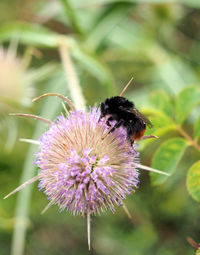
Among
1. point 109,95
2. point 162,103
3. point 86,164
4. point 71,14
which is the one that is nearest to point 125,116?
point 86,164

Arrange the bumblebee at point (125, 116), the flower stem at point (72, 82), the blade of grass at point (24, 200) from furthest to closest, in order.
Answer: the blade of grass at point (24, 200), the flower stem at point (72, 82), the bumblebee at point (125, 116)

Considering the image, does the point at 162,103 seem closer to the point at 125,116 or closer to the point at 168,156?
the point at 168,156

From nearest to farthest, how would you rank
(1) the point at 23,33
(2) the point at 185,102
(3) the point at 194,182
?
(3) the point at 194,182 < (2) the point at 185,102 < (1) the point at 23,33

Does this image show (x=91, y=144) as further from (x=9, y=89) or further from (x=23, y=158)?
(x=23, y=158)

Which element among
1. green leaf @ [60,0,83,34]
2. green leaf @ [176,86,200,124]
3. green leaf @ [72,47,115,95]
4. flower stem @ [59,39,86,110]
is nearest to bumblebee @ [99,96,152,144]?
flower stem @ [59,39,86,110]

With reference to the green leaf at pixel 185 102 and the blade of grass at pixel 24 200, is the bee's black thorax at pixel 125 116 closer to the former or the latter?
the green leaf at pixel 185 102

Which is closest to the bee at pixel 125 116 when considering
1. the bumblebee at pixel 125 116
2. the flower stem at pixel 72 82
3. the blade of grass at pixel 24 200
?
the bumblebee at pixel 125 116

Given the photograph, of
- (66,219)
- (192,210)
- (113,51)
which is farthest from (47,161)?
(113,51)
